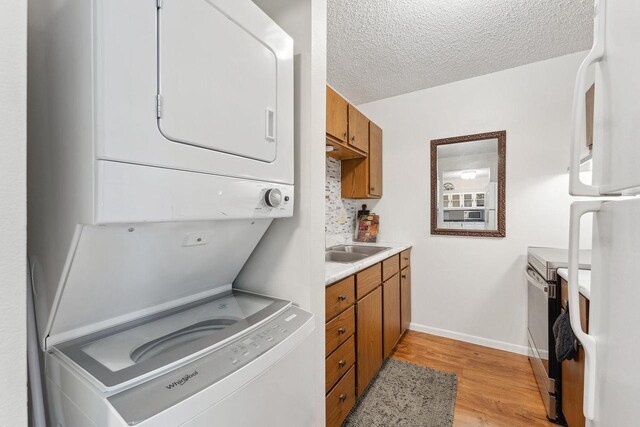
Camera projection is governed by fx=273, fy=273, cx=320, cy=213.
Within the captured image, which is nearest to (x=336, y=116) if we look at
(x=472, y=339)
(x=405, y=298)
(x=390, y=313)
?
(x=390, y=313)

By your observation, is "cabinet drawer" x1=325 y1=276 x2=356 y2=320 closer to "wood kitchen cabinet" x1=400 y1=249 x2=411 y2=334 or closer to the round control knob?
the round control knob

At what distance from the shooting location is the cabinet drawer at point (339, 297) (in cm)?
146

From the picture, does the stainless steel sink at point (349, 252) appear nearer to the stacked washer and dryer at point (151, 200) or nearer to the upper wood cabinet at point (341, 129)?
the upper wood cabinet at point (341, 129)

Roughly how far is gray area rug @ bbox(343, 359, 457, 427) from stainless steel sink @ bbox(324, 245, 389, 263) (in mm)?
931

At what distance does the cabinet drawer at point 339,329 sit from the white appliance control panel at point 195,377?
2.01ft

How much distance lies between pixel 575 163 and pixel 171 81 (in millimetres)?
1038

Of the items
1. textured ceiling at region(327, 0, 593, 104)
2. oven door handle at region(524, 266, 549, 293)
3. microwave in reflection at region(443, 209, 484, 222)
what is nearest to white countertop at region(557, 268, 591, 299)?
oven door handle at region(524, 266, 549, 293)

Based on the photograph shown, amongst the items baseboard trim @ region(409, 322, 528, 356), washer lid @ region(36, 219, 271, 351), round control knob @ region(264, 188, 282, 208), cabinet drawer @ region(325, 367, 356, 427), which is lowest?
baseboard trim @ region(409, 322, 528, 356)

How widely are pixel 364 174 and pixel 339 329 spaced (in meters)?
1.67

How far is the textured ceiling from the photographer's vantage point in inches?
70.1

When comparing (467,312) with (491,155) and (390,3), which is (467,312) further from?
(390,3)

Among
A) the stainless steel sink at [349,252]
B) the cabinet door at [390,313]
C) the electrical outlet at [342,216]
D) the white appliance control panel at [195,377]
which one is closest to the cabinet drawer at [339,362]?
the cabinet door at [390,313]

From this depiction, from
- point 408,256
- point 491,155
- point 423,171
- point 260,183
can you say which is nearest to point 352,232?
point 408,256

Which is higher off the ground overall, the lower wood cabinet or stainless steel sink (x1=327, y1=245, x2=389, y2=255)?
stainless steel sink (x1=327, y1=245, x2=389, y2=255)
